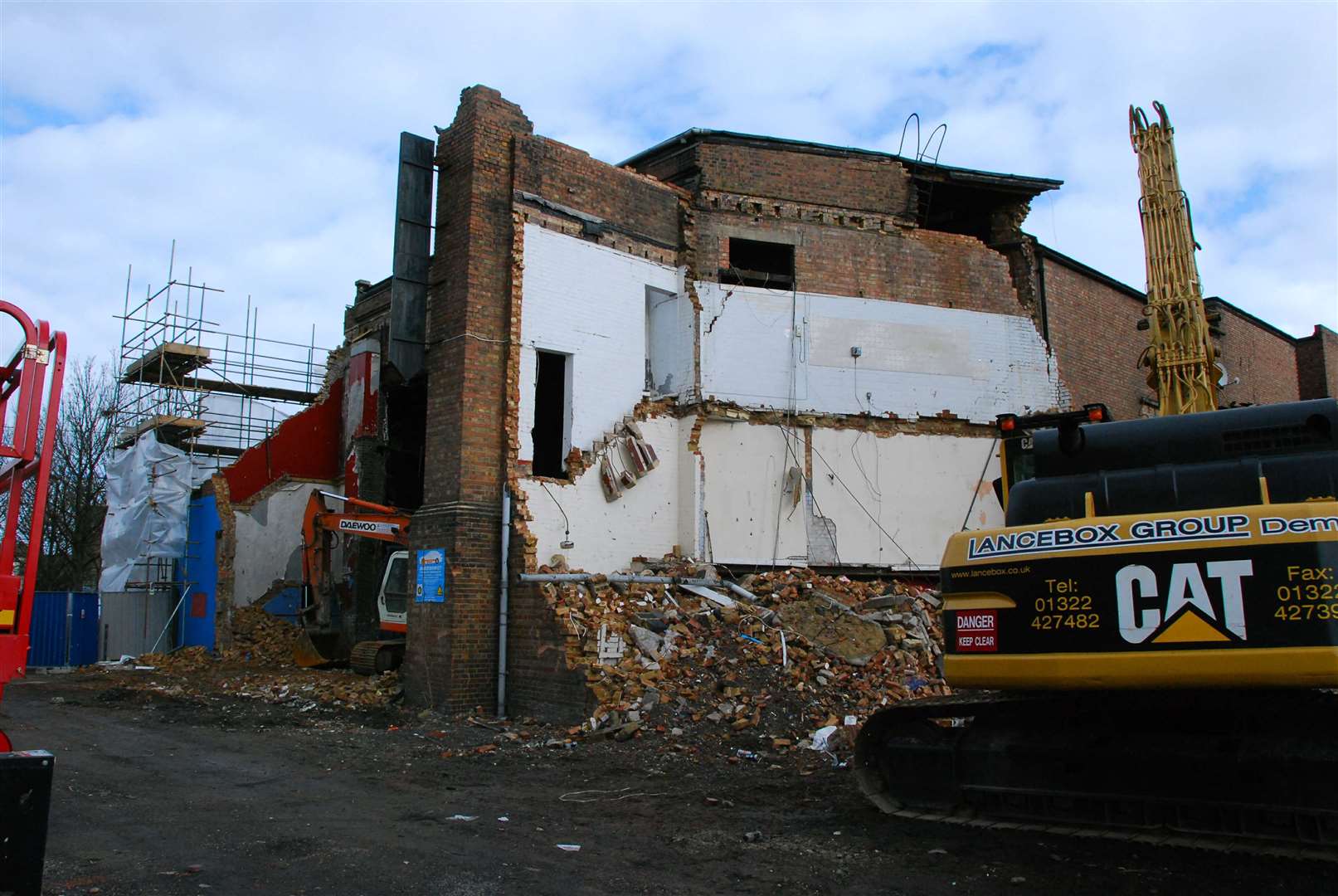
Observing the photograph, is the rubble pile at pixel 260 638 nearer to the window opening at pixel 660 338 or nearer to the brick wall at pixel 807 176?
the window opening at pixel 660 338

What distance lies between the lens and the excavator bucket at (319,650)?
17.5 meters

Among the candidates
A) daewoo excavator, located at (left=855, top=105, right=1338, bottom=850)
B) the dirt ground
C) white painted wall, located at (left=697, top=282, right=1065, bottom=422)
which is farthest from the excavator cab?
white painted wall, located at (left=697, top=282, right=1065, bottom=422)

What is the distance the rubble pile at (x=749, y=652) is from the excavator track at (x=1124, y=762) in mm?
3249

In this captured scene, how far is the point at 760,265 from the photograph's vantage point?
54.1ft

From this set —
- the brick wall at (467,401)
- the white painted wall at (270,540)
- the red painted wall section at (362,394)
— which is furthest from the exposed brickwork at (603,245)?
the white painted wall at (270,540)

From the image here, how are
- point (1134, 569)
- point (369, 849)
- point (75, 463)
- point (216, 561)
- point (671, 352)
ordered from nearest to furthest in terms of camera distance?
1. point (1134, 569)
2. point (369, 849)
3. point (671, 352)
4. point (216, 561)
5. point (75, 463)

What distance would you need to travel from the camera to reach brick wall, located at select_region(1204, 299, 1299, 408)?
72.1 feet

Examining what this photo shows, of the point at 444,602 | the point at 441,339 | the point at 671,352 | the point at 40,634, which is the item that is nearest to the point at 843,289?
the point at 671,352

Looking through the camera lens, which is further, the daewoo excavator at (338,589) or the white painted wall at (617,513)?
the daewoo excavator at (338,589)

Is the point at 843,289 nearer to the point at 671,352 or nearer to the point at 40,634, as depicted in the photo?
the point at 671,352

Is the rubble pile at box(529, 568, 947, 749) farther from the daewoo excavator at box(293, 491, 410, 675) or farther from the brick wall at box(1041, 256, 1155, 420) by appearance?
the brick wall at box(1041, 256, 1155, 420)

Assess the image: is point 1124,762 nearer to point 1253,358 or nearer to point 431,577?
point 431,577

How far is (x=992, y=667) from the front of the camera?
226 inches

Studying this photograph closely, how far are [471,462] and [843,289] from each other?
22.1 feet
